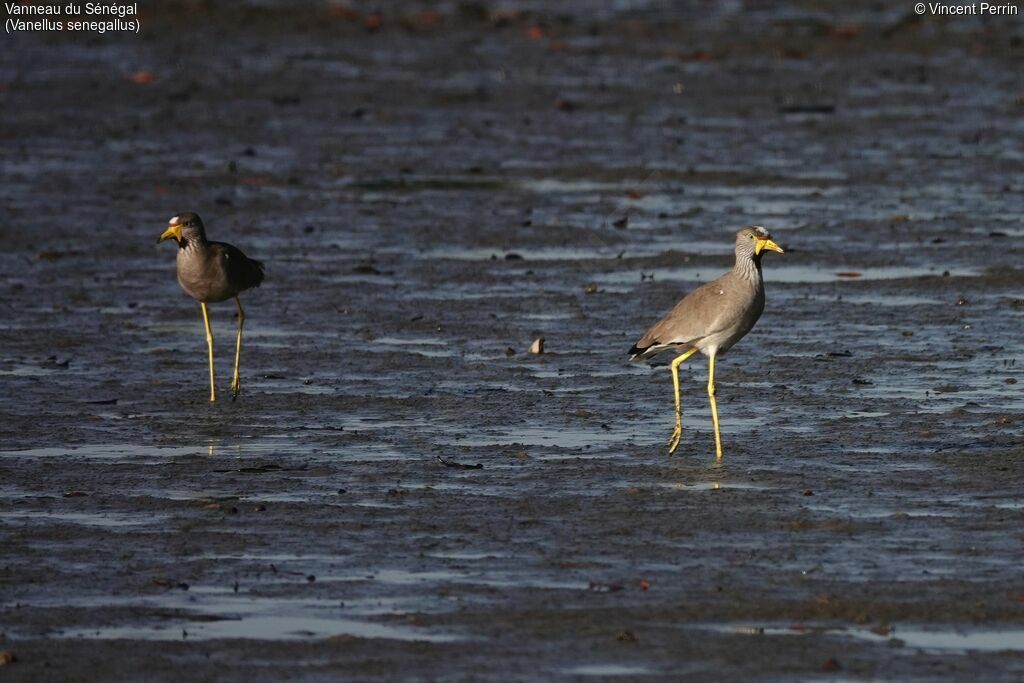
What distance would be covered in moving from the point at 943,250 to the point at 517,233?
3.51 metres

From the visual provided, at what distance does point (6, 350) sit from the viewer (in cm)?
1267

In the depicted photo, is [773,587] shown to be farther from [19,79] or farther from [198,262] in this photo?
[19,79]

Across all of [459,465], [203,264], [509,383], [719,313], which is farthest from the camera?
[203,264]

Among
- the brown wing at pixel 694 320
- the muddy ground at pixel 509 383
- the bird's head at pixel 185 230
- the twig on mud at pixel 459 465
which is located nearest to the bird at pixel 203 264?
the bird's head at pixel 185 230

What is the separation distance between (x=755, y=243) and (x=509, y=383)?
1.90 m

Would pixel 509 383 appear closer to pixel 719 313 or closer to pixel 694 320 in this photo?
pixel 694 320

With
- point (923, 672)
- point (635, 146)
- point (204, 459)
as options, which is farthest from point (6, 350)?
point (635, 146)

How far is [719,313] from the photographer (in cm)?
1045

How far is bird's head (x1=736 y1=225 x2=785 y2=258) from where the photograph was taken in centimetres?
1068

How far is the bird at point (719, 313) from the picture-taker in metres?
10.5

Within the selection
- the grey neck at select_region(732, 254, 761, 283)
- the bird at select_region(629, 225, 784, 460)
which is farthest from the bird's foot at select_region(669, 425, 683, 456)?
the grey neck at select_region(732, 254, 761, 283)

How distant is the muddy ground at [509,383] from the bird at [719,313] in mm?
486

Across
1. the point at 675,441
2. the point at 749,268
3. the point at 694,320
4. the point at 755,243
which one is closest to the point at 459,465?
the point at 675,441

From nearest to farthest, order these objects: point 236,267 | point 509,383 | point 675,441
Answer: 1. point 675,441
2. point 509,383
3. point 236,267
